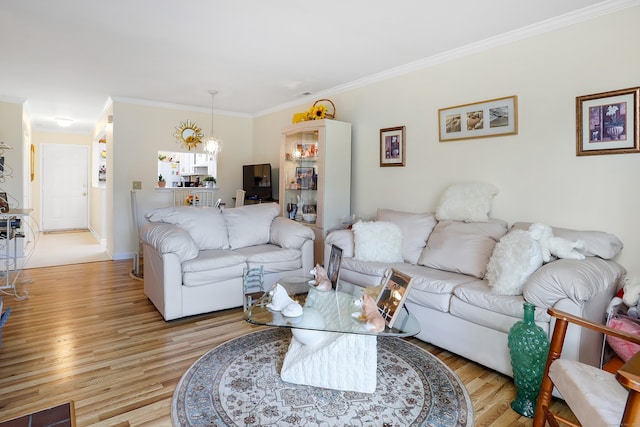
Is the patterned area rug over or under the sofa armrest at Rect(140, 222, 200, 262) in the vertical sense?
under

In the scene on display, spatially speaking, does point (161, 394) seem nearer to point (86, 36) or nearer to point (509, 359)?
point (509, 359)

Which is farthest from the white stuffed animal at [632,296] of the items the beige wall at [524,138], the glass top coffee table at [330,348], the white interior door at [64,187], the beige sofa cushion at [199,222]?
the white interior door at [64,187]

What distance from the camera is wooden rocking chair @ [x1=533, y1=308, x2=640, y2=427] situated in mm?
1076

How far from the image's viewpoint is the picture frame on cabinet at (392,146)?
3.83 m

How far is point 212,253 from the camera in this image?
3.35 m

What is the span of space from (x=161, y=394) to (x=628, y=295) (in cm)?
265

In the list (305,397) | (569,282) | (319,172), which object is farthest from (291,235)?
(569,282)

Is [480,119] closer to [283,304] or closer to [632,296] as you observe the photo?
[632,296]

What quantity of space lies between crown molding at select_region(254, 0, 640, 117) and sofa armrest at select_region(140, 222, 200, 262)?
2.60 m

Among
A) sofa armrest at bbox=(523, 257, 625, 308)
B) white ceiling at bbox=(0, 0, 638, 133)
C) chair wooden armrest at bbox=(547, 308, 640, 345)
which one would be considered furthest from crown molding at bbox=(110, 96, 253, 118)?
chair wooden armrest at bbox=(547, 308, 640, 345)

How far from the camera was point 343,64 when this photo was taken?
12.1ft

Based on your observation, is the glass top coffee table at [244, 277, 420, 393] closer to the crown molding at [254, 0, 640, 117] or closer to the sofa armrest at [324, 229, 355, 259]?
the sofa armrest at [324, 229, 355, 259]

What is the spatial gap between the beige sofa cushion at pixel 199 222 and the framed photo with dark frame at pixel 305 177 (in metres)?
1.18

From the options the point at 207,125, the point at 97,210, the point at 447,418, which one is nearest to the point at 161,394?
the point at 447,418
